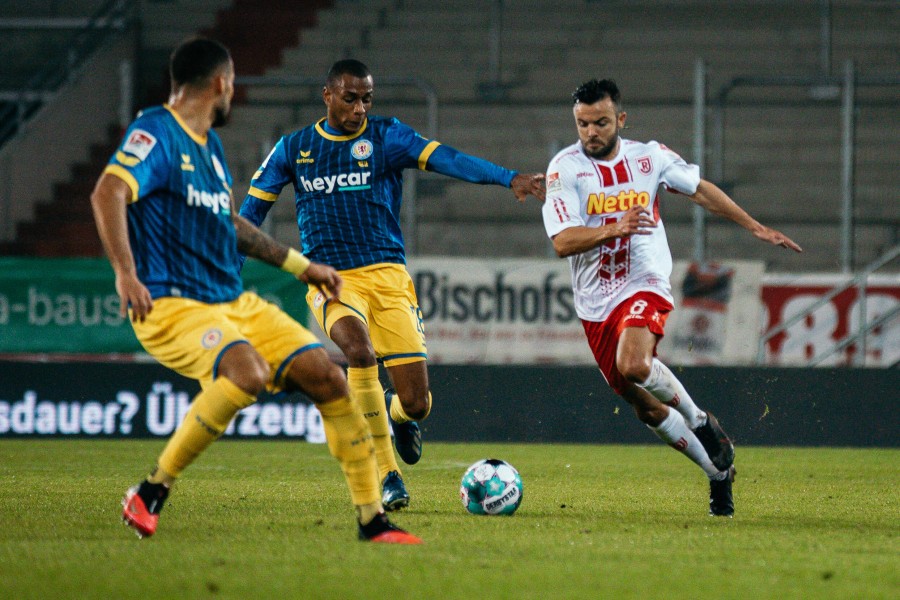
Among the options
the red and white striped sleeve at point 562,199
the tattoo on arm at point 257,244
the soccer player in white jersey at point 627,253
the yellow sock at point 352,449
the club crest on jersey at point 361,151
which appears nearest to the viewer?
the yellow sock at point 352,449

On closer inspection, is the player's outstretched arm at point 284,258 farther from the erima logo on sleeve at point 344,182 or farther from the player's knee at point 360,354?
the erima logo on sleeve at point 344,182

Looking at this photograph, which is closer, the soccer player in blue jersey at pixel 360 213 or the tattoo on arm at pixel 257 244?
the tattoo on arm at pixel 257 244

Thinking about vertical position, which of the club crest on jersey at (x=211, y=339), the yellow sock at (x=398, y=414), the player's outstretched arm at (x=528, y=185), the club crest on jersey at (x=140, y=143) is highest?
the club crest on jersey at (x=140, y=143)

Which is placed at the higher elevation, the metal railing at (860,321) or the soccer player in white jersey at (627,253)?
the soccer player in white jersey at (627,253)

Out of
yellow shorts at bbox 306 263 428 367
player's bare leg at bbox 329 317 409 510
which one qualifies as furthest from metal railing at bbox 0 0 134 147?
player's bare leg at bbox 329 317 409 510

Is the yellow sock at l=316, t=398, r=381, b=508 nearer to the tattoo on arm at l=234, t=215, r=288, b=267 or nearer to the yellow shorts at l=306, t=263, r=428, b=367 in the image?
the tattoo on arm at l=234, t=215, r=288, b=267

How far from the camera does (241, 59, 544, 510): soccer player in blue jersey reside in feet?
24.3

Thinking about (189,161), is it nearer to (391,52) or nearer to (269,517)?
(269,517)

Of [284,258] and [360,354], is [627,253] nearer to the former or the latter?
[360,354]

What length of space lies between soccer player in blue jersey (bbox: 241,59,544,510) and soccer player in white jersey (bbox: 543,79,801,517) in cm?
78

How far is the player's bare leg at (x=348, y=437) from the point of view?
539cm

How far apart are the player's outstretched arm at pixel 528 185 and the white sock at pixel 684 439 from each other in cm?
129

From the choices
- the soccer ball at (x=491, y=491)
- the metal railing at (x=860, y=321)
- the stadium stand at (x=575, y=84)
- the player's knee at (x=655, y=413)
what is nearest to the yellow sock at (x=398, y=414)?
the soccer ball at (x=491, y=491)

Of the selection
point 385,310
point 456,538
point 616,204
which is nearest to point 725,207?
point 616,204
